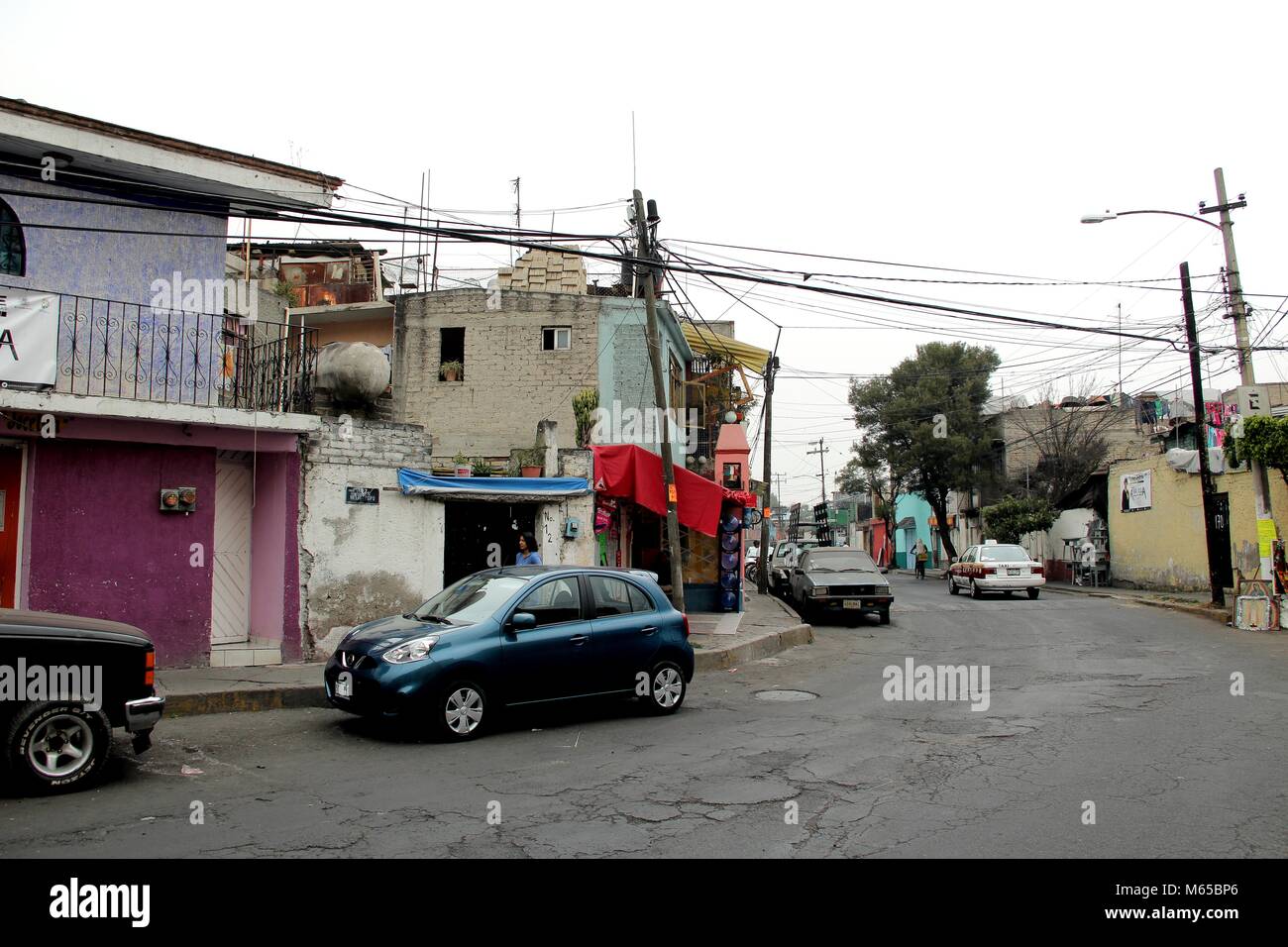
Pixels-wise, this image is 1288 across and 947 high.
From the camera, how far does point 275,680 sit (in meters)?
11.0

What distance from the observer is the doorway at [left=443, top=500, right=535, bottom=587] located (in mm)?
15711

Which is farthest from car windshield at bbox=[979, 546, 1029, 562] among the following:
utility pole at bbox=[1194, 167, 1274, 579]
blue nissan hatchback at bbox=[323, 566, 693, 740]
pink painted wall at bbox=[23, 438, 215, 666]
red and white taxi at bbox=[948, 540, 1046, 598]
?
pink painted wall at bbox=[23, 438, 215, 666]

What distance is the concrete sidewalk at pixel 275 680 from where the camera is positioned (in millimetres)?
9938

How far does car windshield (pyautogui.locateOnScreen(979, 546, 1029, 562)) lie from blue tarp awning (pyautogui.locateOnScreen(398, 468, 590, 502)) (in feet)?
52.0

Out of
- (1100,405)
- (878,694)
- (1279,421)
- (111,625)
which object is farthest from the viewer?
(1100,405)

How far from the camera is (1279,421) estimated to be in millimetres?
18109

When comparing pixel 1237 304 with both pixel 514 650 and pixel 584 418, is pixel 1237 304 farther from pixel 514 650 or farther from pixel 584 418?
pixel 514 650

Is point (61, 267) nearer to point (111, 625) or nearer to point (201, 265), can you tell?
point (201, 265)

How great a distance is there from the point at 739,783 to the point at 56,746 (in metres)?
5.00

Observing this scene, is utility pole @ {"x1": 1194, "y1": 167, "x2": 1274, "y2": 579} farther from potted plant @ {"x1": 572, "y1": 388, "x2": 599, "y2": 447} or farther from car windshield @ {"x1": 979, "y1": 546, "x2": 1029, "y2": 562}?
potted plant @ {"x1": 572, "y1": 388, "x2": 599, "y2": 447}

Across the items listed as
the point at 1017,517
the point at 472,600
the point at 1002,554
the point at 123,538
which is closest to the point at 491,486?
the point at 123,538

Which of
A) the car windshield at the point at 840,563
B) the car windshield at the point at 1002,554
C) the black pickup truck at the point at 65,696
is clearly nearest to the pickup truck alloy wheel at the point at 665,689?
the black pickup truck at the point at 65,696
